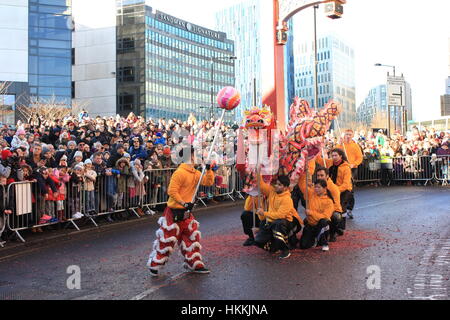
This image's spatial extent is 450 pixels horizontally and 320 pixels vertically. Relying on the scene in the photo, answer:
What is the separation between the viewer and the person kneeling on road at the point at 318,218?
8.27 metres

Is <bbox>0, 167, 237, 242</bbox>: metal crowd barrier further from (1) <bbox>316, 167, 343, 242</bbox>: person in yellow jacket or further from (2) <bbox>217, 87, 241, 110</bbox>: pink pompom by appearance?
(1) <bbox>316, 167, 343, 242</bbox>: person in yellow jacket

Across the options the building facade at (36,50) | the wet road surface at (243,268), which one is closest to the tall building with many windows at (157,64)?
the building facade at (36,50)

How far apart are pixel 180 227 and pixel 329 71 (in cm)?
12158

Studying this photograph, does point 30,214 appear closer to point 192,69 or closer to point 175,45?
point 175,45

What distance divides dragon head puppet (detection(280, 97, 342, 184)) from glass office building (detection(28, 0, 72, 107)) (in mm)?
47309

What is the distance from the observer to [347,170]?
10.1 meters

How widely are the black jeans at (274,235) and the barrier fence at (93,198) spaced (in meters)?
1.02

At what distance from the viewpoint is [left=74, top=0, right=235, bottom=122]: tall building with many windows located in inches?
2933

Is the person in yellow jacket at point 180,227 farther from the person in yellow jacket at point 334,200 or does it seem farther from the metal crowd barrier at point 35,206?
the metal crowd barrier at point 35,206

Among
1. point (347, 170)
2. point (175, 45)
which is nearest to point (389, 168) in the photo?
point (347, 170)

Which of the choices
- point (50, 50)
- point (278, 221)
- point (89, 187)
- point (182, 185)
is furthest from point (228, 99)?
point (50, 50)

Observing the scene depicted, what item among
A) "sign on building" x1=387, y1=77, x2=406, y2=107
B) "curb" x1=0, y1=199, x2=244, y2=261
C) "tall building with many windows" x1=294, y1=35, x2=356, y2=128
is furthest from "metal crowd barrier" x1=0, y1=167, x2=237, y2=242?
"tall building with many windows" x1=294, y1=35, x2=356, y2=128

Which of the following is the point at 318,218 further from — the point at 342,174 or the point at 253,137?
the point at 342,174

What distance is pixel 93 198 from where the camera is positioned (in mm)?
11656
